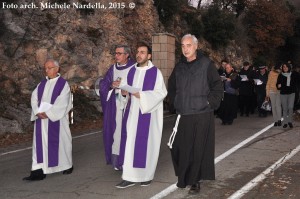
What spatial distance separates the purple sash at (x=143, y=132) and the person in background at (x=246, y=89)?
10274 mm

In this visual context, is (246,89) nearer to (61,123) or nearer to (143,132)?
(61,123)

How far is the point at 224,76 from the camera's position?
44.2 ft

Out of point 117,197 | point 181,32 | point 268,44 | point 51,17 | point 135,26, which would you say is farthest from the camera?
point 268,44

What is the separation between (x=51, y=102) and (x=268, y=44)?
29.2 metres

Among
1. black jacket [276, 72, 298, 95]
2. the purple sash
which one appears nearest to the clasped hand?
the purple sash

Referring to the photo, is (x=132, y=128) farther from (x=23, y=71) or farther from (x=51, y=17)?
(x=51, y=17)

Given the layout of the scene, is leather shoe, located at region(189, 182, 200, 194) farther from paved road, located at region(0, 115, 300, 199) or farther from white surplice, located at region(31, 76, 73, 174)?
white surplice, located at region(31, 76, 73, 174)

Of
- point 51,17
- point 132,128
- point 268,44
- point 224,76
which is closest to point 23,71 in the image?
point 51,17

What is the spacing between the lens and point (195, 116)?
5.42m

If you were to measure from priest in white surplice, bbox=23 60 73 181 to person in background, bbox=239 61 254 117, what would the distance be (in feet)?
33.4

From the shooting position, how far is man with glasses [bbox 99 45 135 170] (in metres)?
6.58

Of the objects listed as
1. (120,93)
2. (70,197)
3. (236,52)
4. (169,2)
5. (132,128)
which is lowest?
(70,197)

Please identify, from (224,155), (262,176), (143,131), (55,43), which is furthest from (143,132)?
(55,43)

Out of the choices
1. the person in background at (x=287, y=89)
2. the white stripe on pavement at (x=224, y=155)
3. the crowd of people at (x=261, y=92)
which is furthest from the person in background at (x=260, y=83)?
the person in background at (x=287, y=89)
